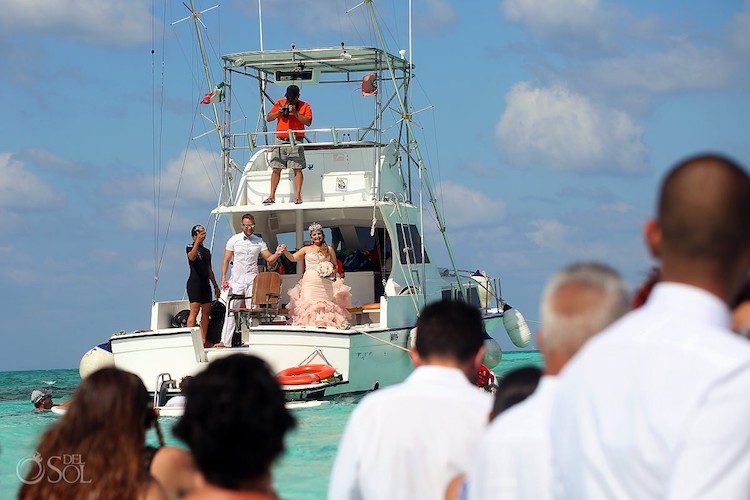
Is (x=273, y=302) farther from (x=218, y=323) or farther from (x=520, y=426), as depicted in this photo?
(x=520, y=426)

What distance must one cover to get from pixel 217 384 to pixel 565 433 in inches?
35.3

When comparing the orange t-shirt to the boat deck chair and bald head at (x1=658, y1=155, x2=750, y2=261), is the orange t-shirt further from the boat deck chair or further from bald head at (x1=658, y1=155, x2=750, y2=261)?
bald head at (x1=658, y1=155, x2=750, y2=261)

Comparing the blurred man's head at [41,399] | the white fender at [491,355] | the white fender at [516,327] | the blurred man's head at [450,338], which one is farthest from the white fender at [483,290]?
the blurred man's head at [450,338]

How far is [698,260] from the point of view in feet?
7.19

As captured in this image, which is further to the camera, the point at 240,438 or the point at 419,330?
the point at 419,330

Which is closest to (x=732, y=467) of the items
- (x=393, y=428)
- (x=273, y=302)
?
(x=393, y=428)

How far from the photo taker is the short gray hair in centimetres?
281

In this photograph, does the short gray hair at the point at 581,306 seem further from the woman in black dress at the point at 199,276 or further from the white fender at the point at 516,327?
the white fender at the point at 516,327

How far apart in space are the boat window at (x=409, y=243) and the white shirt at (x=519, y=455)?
554 inches

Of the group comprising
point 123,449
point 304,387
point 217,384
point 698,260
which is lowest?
point 304,387

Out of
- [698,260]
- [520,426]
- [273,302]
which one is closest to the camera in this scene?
[698,260]

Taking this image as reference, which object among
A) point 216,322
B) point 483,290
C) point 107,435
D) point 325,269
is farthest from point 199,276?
point 107,435

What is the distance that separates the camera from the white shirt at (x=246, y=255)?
15992 mm

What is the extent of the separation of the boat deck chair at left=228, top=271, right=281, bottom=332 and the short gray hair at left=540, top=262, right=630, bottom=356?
12758 millimetres
